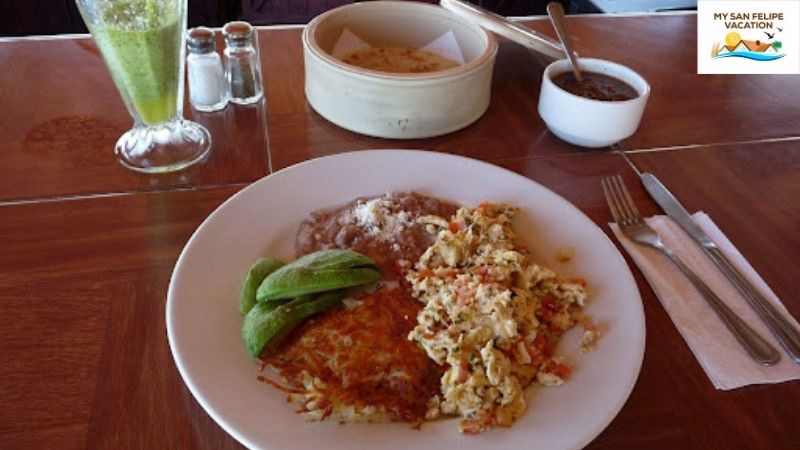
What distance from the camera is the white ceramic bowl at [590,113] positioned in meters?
1.43

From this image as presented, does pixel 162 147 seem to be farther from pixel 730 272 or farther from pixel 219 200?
pixel 730 272

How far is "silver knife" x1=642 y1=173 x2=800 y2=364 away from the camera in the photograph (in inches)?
42.0

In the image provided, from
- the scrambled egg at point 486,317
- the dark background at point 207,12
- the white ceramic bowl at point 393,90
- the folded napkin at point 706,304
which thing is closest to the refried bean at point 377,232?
the scrambled egg at point 486,317

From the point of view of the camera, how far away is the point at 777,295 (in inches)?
46.1

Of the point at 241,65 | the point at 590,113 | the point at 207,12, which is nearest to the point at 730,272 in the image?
the point at 590,113

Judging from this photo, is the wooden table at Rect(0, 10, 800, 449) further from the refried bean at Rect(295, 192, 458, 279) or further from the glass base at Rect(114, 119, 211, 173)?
the refried bean at Rect(295, 192, 458, 279)

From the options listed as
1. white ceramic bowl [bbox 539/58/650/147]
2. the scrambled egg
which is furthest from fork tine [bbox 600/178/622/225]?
the scrambled egg

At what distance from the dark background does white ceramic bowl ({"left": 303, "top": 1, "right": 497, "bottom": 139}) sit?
5.68 ft

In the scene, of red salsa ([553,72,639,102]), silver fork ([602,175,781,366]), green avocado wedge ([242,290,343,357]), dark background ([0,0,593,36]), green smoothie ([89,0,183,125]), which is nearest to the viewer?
green avocado wedge ([242,290,343,357])

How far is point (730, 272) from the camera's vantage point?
1.17 m

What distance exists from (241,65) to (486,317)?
3.12 ft

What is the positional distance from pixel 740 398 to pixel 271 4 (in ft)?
9.45

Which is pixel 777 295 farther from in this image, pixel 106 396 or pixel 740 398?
pixel 106 396

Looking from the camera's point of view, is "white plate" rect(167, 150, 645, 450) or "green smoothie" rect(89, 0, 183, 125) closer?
"white plate" rect(167, 150, 645, 450)
